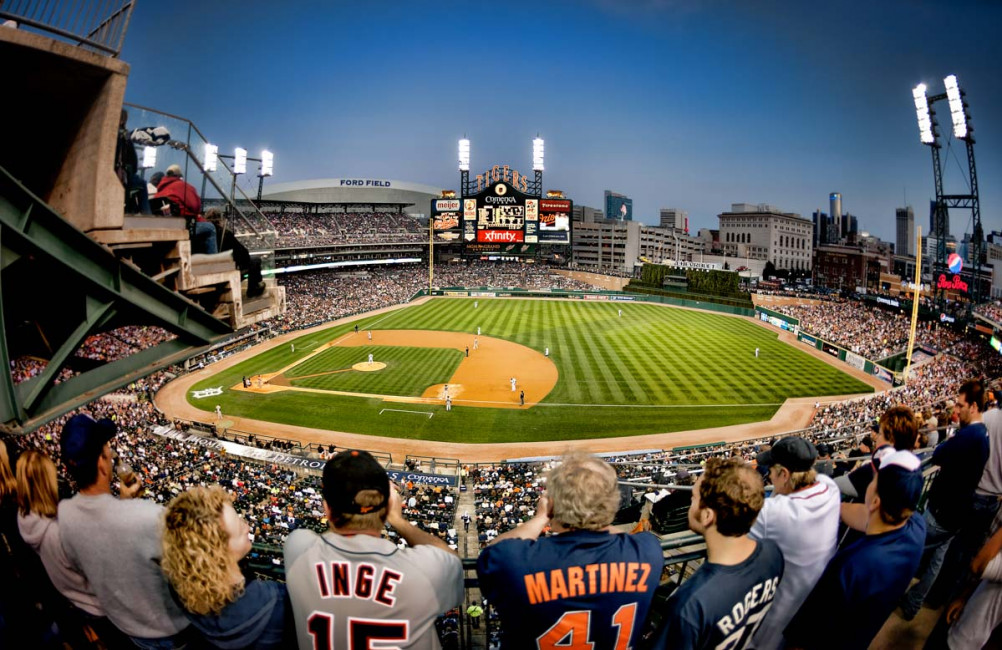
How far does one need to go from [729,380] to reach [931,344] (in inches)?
703

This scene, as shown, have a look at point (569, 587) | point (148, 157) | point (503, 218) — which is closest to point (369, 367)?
point (148, 157)

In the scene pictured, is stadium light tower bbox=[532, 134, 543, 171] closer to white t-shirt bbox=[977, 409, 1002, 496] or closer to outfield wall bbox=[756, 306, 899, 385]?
outfield wall bbox=[756, 306, 899, 385]

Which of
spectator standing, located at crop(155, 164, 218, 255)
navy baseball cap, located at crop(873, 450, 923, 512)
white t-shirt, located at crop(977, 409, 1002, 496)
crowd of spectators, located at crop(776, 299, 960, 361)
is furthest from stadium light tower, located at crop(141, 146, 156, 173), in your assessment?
crowd of spectators, located at crop(776, 299, 960, 361)

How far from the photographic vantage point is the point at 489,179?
259 ft

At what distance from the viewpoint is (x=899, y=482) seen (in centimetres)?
276

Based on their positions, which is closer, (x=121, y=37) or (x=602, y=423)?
(x=121, y=37)

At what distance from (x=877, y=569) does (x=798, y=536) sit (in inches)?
14.6

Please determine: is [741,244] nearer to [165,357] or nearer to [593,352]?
[593,352]

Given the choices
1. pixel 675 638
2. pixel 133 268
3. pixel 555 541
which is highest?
pixel 133 268

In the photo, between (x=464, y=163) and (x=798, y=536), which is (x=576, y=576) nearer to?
(x=798, y=536)

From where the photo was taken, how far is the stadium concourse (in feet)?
19.8

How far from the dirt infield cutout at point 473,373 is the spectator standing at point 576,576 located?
2483 cm

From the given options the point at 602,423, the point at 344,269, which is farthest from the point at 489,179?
the point at 602,423

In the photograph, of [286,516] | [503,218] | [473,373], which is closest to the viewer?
[286,516]
